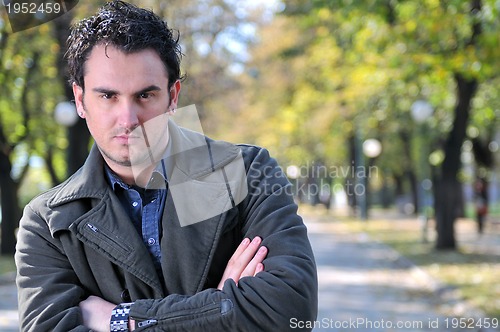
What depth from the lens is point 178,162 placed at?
105 inches

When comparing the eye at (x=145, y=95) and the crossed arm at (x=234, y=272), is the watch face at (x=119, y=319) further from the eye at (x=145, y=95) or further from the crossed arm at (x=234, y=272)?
the eye at (x=145, y=95)

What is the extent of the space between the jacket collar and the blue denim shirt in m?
0.04

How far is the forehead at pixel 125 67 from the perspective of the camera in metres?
2.49

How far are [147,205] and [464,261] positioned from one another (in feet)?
50.6

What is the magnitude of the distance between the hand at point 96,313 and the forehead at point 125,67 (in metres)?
0.72

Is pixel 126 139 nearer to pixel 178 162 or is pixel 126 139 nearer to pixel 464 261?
pixel 178 162

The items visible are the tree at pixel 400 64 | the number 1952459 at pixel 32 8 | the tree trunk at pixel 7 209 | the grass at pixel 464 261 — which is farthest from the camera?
the tree trunk at pixel 7 209

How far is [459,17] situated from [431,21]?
1.74 feet

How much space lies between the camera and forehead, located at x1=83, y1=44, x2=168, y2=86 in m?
2.49

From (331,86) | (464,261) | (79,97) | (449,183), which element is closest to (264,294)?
(79,97)

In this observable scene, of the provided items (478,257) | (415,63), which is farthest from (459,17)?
(478,257)

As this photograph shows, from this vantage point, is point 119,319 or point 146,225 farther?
point 146,225

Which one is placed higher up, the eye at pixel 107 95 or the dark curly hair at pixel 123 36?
the dark curly hair at pixel 123 36

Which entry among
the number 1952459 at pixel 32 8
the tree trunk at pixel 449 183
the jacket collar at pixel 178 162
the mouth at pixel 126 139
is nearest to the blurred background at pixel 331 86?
the tree trunk at pixel 449 183
